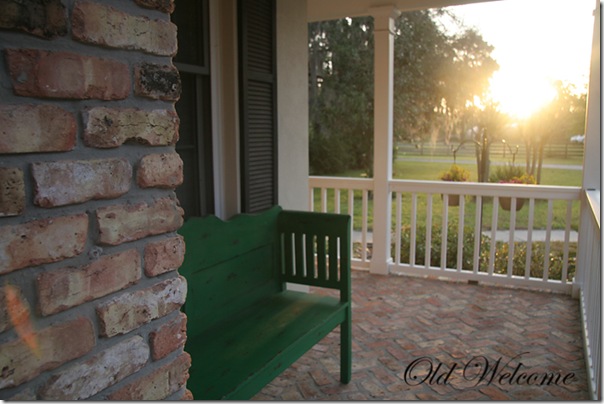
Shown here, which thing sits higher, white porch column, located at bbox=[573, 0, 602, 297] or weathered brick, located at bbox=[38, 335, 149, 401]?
white porch column, located at bbox=[573, 0, 602, 297]

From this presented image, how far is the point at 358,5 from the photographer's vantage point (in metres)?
4.56

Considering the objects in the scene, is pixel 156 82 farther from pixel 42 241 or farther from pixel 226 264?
pixel 226 264

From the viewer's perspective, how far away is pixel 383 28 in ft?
15.1

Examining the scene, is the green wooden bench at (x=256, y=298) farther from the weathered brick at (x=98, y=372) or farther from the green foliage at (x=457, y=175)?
the green foliage at (x=457, y=175)

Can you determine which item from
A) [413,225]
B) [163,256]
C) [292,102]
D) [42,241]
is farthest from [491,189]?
[42,241]

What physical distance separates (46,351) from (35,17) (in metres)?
0.52

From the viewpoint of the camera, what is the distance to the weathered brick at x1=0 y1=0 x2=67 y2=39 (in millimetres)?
749

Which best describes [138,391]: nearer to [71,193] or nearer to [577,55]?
[71,193]

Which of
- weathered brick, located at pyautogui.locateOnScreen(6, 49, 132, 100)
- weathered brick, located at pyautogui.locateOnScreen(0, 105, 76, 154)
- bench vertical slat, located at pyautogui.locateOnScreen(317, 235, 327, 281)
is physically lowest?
bench vertical slat, located at pyautogui.locateOnScreen(317, 235, 327, 281)

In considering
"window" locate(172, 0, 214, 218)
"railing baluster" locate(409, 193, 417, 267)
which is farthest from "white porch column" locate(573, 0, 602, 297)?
"window" locate(172, 0, 214, 218)

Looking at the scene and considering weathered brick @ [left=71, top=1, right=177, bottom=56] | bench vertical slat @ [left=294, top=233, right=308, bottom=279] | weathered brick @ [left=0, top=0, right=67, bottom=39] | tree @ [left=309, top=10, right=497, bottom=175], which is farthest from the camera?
tree @ [left=309, top=10, right=497, bottom=175]

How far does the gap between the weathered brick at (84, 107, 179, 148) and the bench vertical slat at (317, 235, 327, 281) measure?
6.26ft

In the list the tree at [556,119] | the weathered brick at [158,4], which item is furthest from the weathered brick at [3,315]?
the tree at [556,119]

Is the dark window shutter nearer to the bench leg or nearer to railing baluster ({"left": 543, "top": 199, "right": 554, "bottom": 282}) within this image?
the bench leg
